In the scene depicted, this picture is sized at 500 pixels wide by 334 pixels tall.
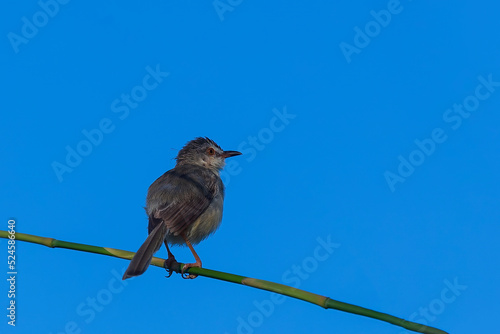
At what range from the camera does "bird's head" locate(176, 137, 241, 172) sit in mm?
8609

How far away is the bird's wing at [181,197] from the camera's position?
21.2ft

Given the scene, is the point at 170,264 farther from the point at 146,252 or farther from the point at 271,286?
the point at 271,286

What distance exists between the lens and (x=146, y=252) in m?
5.05

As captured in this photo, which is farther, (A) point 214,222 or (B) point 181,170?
(B) point 181,170

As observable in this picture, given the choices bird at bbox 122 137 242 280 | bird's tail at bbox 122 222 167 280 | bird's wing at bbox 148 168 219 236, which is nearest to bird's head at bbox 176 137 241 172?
bird at bbox 122 137 242 280

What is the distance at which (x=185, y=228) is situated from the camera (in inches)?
264

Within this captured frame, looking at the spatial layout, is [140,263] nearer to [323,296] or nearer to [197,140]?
[323,296]

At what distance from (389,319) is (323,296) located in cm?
41

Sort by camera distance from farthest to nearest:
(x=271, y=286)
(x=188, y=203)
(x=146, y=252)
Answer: (x=188, y=203), (x=146, y=252), (x=271, y=286)

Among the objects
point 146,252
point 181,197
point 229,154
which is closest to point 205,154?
point 229,154

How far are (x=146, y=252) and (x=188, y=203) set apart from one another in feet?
6.10

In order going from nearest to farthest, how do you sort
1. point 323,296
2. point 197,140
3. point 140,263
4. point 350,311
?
point 350,311 → point 323,296 → point 140,263 → point 197,140

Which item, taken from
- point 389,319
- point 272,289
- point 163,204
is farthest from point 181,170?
point 389,319

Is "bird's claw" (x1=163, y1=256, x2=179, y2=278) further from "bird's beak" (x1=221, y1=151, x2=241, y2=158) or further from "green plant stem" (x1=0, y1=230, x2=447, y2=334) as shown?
"green plant stem" (x1=0, y1=230, x2=447, y2=334)
